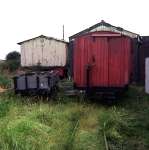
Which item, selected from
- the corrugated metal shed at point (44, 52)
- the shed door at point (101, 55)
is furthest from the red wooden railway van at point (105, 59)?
the corrugated metal shed at point (44, 52)

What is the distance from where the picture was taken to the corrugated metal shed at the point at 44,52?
101ft

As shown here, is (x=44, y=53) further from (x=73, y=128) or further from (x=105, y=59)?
(x=73, y=128)

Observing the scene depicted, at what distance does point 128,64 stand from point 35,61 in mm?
15027

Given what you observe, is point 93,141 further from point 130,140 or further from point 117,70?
point 117,70

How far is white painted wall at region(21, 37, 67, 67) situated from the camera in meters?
30.8

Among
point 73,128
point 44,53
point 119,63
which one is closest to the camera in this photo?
point 73,128

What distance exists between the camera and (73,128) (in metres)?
10.8

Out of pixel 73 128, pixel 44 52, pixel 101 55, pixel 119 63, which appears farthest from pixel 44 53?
pixel 73 128

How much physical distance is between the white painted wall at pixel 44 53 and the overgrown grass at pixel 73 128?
49.5ft

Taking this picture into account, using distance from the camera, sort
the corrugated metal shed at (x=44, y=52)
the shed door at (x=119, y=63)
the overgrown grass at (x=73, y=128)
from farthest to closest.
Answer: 1. the corrugated metal shed at (x=44, y=52)
2. the shed door at (x=119, y=63)
3. the overgrown grass at (x=73, y=128)

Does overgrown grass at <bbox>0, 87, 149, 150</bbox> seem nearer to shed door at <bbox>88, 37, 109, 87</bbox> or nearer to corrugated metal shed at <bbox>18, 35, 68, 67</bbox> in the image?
shed door at <bbox>88, 37, 109, 87</bbox>

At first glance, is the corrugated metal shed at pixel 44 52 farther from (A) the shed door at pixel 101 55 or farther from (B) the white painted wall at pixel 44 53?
(A) the shed door at pixel 101 55

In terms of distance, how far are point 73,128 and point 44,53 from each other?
20593mm

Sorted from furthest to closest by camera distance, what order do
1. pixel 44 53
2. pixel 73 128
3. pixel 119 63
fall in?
pixel 44 53
pixel 119 63
pixel 73 128
